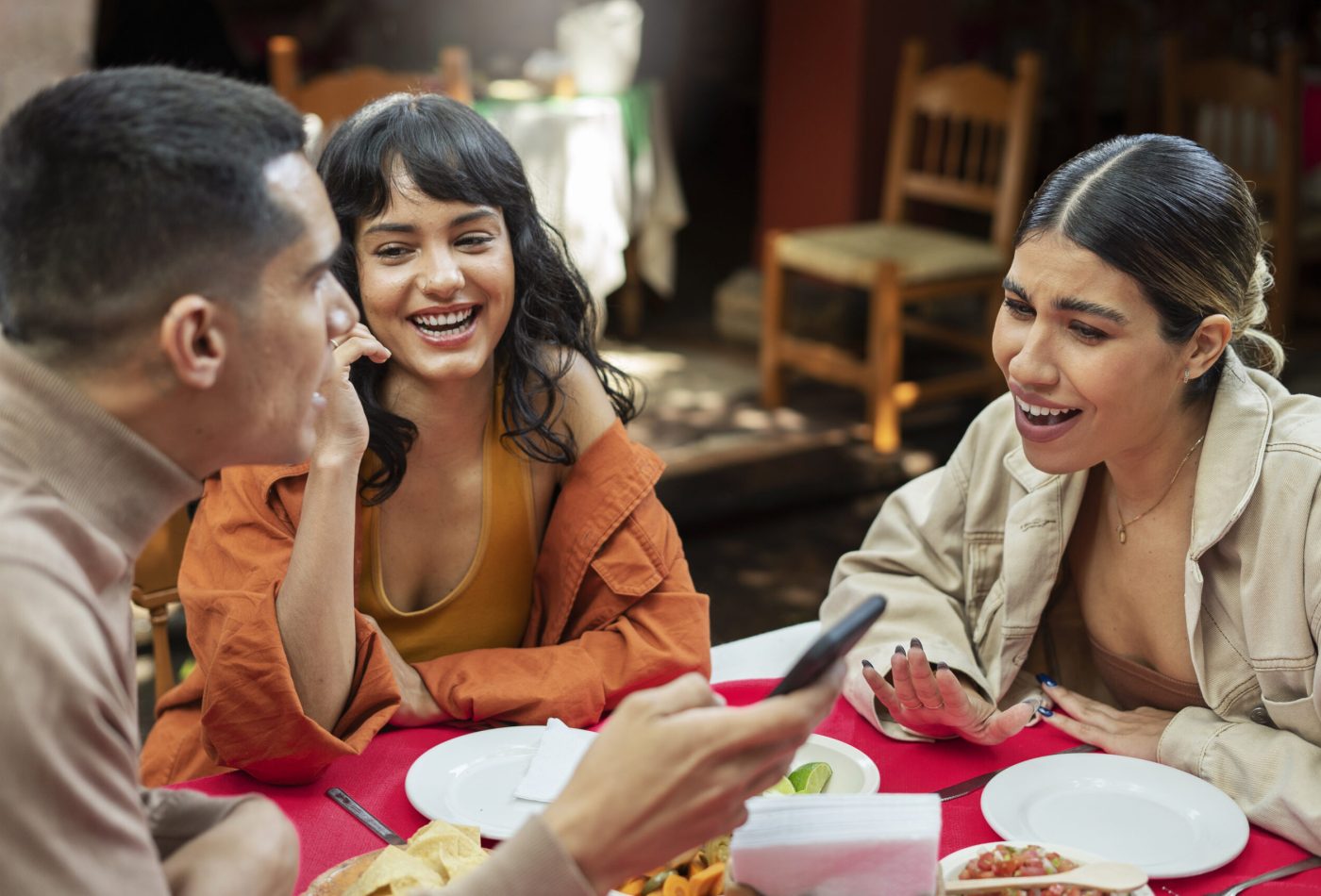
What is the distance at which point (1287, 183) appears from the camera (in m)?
5.65

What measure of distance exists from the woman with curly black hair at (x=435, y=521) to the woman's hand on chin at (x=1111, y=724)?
18.8 inches

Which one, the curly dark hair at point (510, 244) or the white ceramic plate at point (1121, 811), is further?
the curly dark hair at point (510, 244)

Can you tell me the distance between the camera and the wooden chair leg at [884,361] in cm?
536

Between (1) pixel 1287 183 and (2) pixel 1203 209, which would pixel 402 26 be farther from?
(2) pixel 1203 209

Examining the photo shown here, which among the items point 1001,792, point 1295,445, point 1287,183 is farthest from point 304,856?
point 1287,183

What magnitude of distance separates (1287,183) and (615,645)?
4.78 meters

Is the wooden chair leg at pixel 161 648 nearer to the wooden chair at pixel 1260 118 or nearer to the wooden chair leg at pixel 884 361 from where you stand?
the wooden chair leg at pixel 884 361

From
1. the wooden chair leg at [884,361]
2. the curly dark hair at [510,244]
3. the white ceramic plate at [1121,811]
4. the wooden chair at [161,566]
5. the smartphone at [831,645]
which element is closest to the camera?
the smartphone at [831,645]

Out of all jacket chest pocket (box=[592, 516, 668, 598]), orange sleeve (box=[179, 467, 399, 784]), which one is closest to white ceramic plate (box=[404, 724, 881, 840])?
orange sleeve (box=[179, 467, 399, 784])

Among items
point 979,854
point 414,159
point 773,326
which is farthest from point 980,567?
point 773,326

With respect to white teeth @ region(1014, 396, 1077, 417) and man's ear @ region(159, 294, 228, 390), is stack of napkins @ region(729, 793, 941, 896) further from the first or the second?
white teeth @ region(1014, 396, 1077, 417)

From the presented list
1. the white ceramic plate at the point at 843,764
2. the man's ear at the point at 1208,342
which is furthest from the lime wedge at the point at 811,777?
the man's ear at the point at 1208,342

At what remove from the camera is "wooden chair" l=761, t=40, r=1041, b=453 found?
5.41m

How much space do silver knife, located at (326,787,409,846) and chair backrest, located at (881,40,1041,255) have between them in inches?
164
